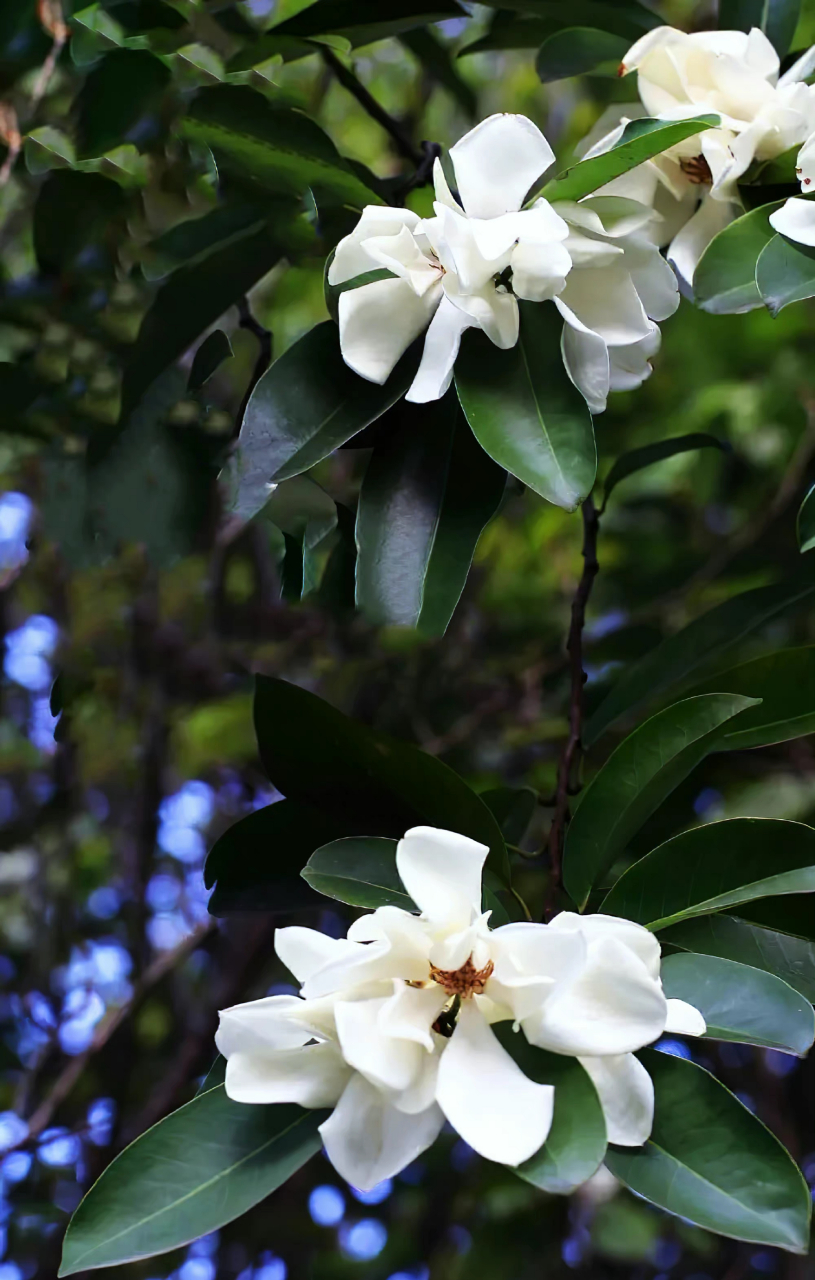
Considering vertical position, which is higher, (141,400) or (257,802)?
(141,400)

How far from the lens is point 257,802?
1.50 metres

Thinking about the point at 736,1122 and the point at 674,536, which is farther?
the point at 674,536

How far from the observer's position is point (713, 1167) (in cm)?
40

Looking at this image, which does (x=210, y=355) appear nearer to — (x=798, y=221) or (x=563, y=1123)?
(x=798, y=221)

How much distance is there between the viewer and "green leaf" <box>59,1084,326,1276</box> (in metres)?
0.40

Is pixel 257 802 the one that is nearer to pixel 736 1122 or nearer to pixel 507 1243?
pixel 507 1243

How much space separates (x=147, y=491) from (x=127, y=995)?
93 cm

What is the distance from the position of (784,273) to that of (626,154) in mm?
97

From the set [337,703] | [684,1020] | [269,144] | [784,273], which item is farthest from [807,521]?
[337,703]

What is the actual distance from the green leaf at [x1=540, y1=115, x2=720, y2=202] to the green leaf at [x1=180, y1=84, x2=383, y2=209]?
165 mm

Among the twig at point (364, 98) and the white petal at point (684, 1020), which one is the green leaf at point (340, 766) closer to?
the white petal at point (684, 1020)

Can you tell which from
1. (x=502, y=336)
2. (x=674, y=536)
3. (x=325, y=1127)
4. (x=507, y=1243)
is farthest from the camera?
(x=674, y=536)

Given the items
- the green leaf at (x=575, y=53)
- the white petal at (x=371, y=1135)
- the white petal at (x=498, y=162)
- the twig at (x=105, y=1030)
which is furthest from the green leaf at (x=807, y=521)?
the twig at (x=105, y=1030)

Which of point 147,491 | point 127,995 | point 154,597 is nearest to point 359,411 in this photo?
point 147,491
